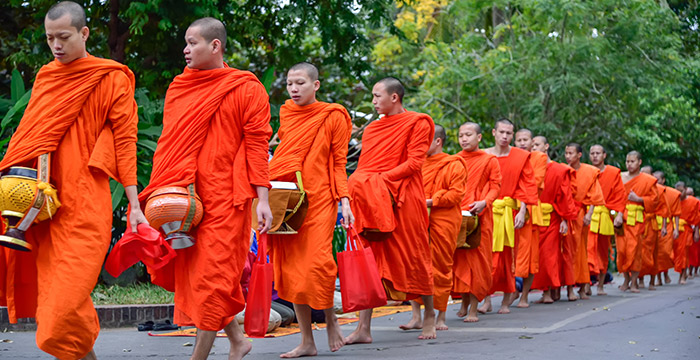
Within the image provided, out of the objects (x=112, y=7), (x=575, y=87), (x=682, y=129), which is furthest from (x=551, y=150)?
(x=112, y=7)

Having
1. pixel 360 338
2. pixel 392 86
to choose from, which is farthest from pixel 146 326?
pixel 392 86

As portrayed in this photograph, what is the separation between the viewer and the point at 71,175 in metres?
4.71

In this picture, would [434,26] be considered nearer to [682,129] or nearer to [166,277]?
[682,129]

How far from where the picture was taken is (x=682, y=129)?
20.9 meters

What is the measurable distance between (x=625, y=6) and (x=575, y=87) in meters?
1.73

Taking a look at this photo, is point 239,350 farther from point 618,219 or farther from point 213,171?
point 618,219

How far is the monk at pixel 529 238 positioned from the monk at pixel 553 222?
322 mm

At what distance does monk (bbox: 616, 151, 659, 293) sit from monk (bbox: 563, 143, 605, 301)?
155 centimetres

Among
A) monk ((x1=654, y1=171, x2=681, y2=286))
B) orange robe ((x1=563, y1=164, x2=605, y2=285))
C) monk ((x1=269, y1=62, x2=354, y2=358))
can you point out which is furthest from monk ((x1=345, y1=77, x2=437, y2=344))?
monk ((x1=654, y1=171, x2=681, y2=286))

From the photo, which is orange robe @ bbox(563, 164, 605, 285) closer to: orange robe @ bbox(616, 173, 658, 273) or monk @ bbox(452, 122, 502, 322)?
orange robe @ bbox(616, 173, 658, 273)

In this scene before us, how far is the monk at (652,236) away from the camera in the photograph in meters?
15.7

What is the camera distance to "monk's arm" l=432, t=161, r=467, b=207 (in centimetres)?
842

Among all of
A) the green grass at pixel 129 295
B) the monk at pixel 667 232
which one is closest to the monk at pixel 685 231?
the monk at pixel 667 232

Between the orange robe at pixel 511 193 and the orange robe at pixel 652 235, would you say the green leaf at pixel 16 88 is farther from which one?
the orange robe at pixel 652 235
